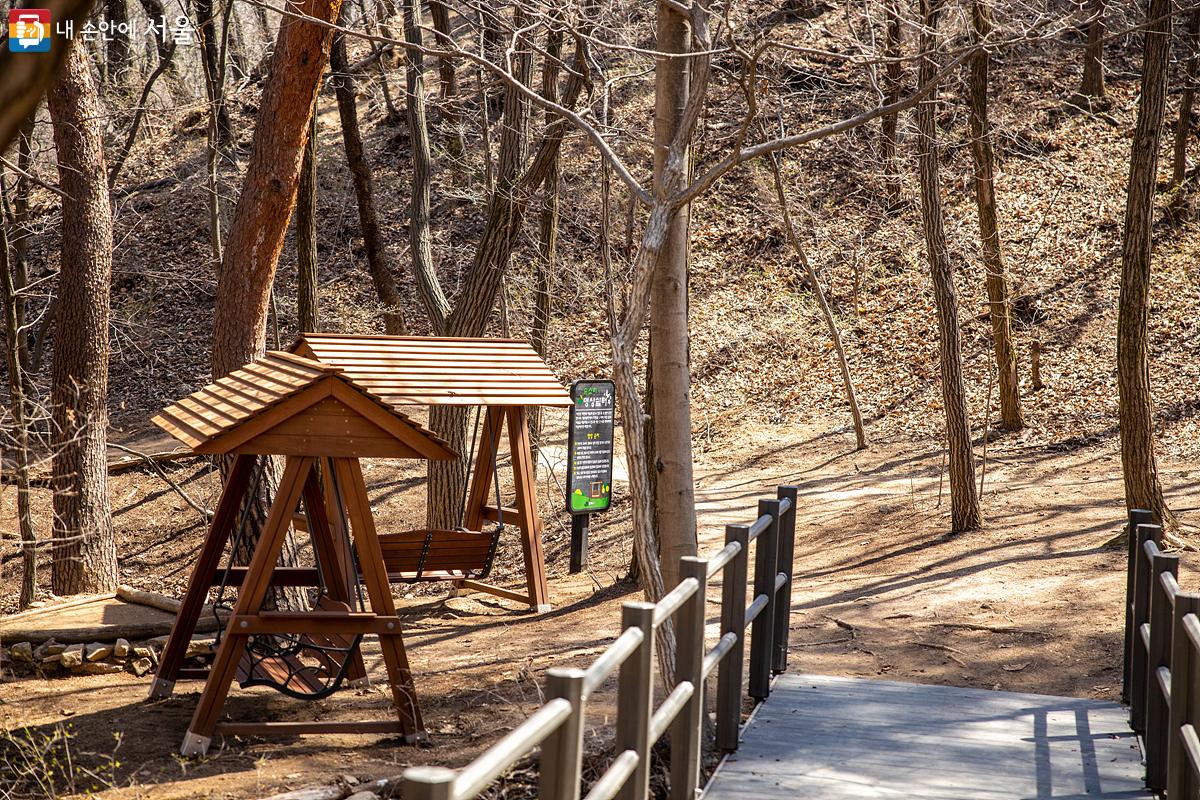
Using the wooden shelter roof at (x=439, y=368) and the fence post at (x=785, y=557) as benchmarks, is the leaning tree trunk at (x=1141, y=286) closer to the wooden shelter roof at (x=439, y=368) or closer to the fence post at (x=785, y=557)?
the fence post at (x=785, y=557)

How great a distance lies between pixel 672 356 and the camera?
5602 mm

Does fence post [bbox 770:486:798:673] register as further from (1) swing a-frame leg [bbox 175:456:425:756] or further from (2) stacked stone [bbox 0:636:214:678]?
(2) stacked stone [bbox 0:636:214:678]

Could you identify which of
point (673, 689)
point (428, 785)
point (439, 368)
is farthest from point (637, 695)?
point (439, 368)

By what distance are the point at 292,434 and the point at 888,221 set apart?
18631 millimetres

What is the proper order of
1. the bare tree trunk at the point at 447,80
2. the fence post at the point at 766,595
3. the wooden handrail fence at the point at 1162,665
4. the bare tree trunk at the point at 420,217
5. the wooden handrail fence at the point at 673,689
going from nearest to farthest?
the wooden handrail fence at the point at 673,689 < the wooden handrail fence at the point at 1162,665 < the fence post at the point at 766,595 < the bare tree trunk at the point at 420,217 < the bare tree trunk at the point at 447,80

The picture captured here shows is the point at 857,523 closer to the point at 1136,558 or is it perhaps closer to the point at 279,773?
the point at 1136,558

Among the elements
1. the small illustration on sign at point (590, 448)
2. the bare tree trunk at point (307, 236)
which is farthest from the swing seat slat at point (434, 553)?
the bare tree trunk at point (307, 236)

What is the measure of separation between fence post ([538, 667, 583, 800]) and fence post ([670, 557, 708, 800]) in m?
1.60

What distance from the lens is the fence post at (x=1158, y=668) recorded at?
443cm

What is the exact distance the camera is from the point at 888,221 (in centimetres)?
2262

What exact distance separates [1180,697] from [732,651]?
1.80 metres

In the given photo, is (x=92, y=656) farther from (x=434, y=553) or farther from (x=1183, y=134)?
(x=1183, y=134)

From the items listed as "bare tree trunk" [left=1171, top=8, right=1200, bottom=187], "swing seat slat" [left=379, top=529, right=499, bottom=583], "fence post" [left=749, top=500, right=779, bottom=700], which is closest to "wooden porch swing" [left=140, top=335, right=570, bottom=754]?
"swing seat slat" [left=379, top=529, right=499, bottom=583]

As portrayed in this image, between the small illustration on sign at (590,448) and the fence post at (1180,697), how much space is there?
772cm
